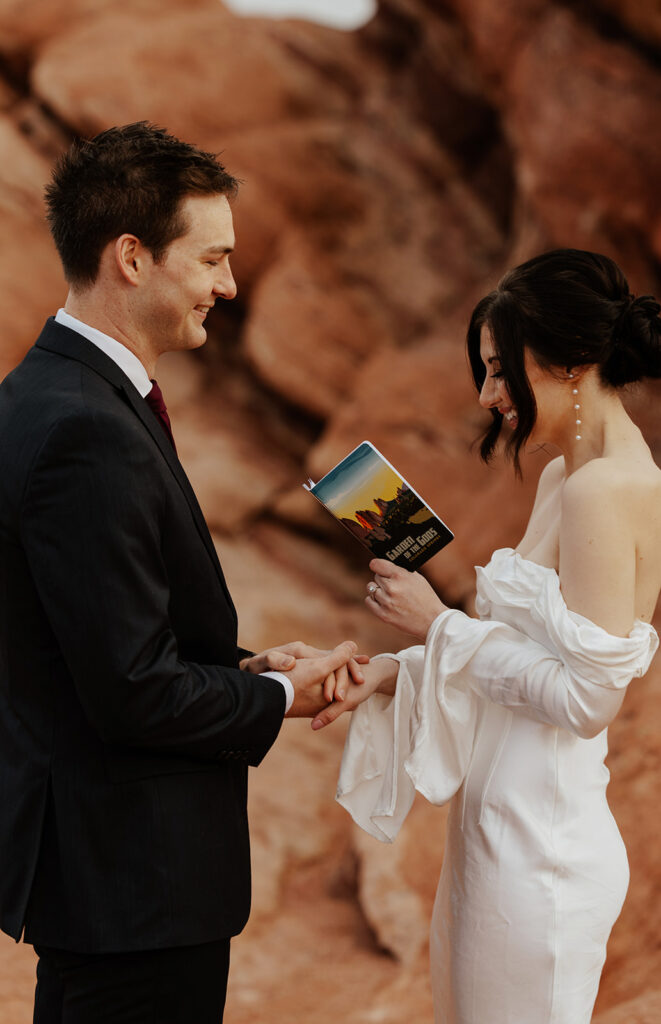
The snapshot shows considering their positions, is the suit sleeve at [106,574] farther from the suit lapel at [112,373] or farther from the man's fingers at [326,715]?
the man's fingers at [326,715]

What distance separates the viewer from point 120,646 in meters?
1.83

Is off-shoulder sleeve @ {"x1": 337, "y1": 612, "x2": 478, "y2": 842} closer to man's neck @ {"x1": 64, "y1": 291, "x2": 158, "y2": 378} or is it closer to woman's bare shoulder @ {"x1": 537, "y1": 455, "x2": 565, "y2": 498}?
woman's bare shoulder @ {"x1": 537, "y1": 455, "x2": 565, "y2": 498}

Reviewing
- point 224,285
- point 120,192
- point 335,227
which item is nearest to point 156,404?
point 224,285

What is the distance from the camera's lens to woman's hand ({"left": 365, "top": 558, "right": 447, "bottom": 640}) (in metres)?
2.46

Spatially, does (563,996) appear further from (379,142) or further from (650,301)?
(379,142)

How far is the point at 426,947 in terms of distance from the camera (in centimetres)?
473

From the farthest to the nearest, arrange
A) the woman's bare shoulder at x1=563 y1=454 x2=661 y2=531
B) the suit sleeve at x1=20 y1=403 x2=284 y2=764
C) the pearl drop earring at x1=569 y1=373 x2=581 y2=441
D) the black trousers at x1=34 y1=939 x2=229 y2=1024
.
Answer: the pearl drop earring at x1=569 y1=373 x2=581 y2=441
the woman's bare shoulder at x1=563 y1=454 x2=661 y2=531
the black trousers at x1=34 y1=939 x2=229 y2=1024
the suit sleeve at x1=20 y1=403 x2=284 y2=764

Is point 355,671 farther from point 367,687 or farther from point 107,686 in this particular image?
point 107,686

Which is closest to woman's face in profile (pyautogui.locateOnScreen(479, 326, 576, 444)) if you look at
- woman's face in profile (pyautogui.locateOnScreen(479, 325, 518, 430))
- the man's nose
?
woman's face in profile (pyautogui.locateOnScreen(479, 325, 518, 430))

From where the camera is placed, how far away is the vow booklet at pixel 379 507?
7.82 feet

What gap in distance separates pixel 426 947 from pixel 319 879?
105cm

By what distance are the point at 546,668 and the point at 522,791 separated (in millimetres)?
324

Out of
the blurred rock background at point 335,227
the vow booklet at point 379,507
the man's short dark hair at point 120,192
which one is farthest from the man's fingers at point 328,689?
the blurred rock background at point 335,227

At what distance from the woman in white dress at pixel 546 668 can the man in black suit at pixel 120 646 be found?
49cm
